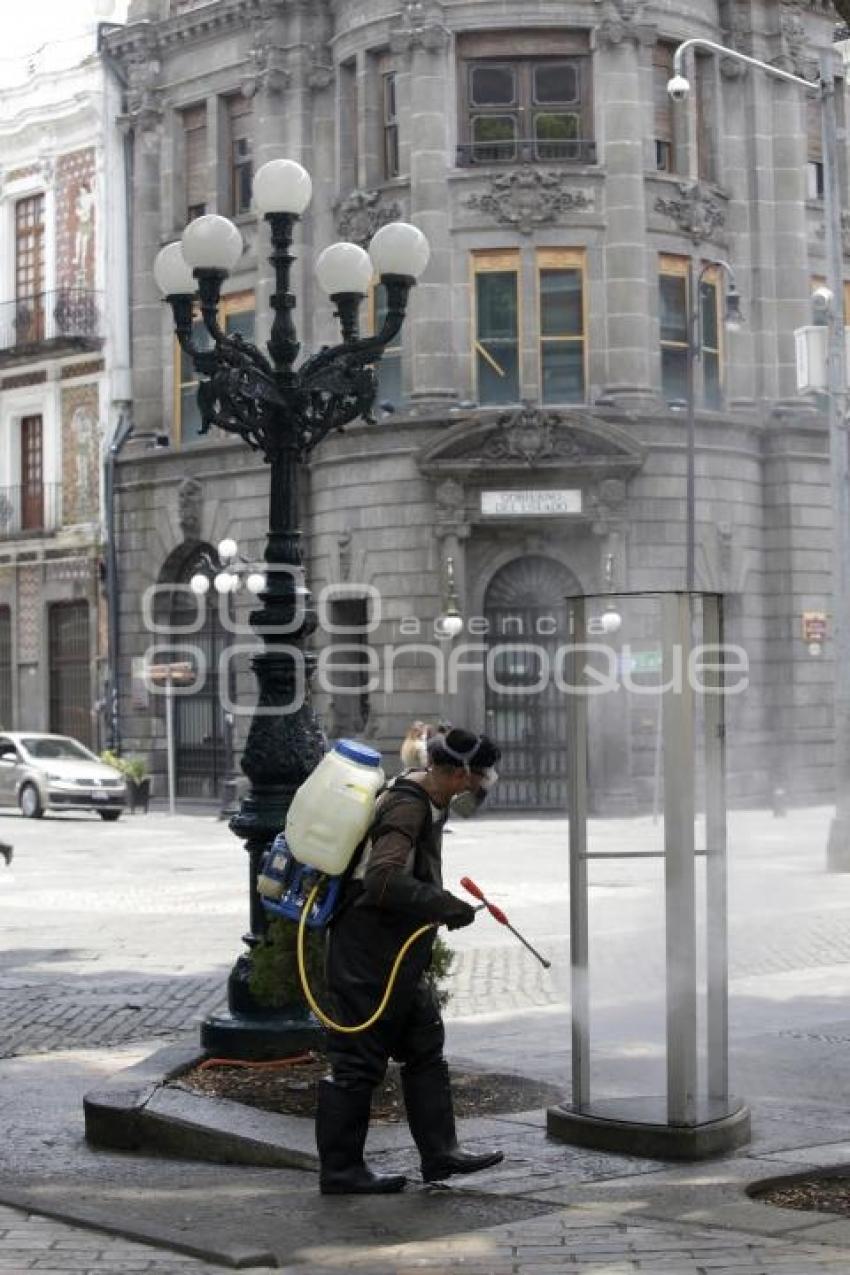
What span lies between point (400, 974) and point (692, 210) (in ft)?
101

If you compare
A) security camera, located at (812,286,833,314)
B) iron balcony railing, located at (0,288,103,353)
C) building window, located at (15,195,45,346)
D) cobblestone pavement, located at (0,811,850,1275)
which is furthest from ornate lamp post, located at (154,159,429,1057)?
building window, located at (15,195,45,346)

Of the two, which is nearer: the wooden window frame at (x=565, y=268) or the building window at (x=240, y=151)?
the wooden window frame at (x=565, y=268)

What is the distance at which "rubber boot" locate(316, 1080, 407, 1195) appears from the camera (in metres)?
7.73

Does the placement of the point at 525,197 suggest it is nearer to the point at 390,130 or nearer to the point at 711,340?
the point at 390,130

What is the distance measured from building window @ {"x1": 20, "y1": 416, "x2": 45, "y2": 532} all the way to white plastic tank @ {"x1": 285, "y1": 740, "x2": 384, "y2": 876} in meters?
37.4

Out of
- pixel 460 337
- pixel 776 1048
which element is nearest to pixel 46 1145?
pixel 776 1048

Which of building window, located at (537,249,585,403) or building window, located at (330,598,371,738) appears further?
building window, located at (330,598,371,738)

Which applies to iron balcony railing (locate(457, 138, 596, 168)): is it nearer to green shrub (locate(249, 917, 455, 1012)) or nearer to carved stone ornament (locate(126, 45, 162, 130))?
carved stone ornament (locate(126, 45, 162, 130))

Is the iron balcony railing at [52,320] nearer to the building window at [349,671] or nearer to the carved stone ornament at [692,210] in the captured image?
the building window at [349,671]

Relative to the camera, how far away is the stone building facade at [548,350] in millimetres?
35844

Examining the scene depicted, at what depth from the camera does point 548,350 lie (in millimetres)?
36281

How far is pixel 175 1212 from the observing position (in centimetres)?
768

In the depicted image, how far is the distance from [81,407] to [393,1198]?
37.1m

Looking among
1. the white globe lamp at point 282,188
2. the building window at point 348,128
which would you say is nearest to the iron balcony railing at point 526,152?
the building window at point 348,128
